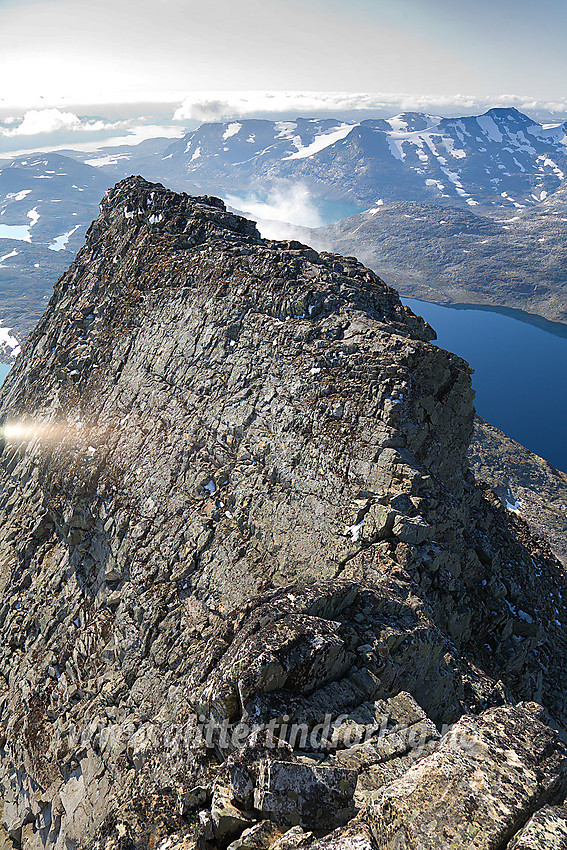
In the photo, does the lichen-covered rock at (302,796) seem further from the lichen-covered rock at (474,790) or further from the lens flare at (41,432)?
the lens flare at (41,432)

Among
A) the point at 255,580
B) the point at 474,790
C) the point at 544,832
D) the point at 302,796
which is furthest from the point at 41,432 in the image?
the point at 544,832

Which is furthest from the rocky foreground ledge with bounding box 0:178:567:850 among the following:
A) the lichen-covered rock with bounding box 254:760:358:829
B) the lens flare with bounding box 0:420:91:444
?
the lens flare with bounding box 0:420:91:444

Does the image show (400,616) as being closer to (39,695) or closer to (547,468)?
(39,695)

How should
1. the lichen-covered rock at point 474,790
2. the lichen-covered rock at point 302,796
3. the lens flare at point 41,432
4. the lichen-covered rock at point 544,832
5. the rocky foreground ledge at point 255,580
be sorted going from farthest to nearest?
the lens flare at point 41,432 < the rocky foreground ledge at point 255,580 < the lichen-covered rock at point 302,796 < the lichen-covered rock at point 474,790 < the lichen-covered rock at point 544,832

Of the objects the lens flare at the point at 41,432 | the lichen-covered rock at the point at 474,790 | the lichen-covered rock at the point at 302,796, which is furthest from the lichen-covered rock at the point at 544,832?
the lens flare at the point at 41,432

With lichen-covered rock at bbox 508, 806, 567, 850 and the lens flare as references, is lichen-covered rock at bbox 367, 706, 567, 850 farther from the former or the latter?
the lens flare

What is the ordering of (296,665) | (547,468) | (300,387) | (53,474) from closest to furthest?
(296,665) → (300,387) → (53,474) → (547,468)

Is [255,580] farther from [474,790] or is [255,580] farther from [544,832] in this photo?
[544,832]

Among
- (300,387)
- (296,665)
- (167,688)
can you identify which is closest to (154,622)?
(167,688)
